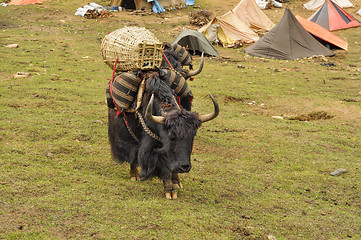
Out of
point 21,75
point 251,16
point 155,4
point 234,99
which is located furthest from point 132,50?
point 155,4

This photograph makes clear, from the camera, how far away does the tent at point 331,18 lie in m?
20.8

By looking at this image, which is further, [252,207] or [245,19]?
[245,19]

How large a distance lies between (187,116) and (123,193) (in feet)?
3.91

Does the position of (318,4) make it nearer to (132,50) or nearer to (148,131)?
(132,50)

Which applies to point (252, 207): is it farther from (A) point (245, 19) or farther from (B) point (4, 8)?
(B) point (4, 8)

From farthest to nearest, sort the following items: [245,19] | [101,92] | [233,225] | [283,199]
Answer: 1. [245,19]
2. [101,92]
3. [283,199]
4. [233,225]

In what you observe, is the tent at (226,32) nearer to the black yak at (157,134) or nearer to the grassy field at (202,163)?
the grassy field at (202,163)

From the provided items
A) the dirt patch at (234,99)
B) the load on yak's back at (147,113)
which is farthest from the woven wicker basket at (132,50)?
the dirt patch at (234,99)

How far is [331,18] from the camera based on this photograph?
20.8 m

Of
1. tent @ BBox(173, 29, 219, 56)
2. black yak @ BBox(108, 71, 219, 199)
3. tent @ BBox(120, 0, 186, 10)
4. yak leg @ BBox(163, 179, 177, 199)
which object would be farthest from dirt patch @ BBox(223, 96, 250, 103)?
tent @ BBox(120, 0, 186, 10)

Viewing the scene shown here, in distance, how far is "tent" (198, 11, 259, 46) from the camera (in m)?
18.1

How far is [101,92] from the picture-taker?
9.70 metres

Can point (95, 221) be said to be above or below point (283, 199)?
above

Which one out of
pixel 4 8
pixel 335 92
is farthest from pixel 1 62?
pixel 4 8
